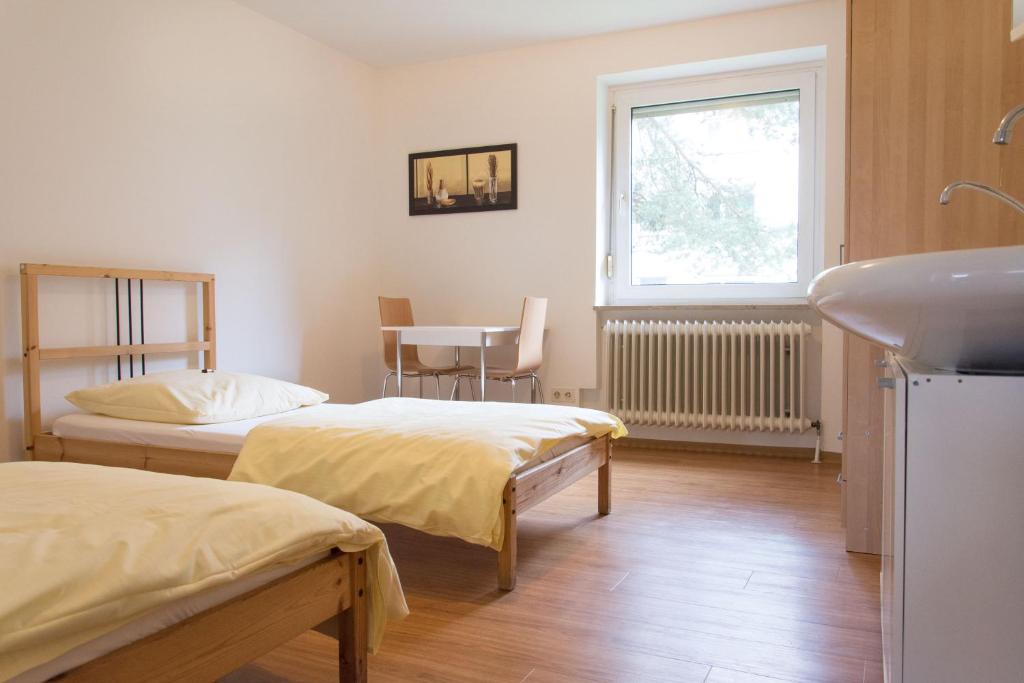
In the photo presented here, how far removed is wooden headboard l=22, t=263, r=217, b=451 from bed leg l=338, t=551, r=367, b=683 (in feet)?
6.56

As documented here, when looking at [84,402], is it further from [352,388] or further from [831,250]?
[831,250]

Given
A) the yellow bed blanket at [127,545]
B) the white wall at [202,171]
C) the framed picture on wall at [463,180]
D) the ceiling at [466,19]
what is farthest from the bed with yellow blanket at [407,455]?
the ceiling at [466,19]

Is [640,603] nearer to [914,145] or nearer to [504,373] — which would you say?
[914,145]

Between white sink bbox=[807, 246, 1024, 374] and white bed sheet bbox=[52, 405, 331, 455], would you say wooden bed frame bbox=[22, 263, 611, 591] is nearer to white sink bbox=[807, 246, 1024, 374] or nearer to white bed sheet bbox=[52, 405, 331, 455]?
white bed sheet bbox=[52, 405, 331, 455]

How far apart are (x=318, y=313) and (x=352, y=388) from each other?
569 mm

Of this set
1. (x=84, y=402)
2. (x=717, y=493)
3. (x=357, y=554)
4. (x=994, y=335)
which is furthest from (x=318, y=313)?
(x=994, y=335)

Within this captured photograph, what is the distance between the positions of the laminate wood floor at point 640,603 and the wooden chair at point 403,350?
1.47 metres

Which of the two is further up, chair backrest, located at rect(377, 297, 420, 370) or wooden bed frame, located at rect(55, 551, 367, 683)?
chair backrest, located at rect(377, 297, 420, 370)

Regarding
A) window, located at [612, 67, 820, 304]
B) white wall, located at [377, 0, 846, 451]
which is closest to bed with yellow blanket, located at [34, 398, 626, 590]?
white wall, located at [377, 0, 846, 451]

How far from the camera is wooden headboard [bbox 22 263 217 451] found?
8.81ft

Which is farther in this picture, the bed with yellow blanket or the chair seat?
the chair seat

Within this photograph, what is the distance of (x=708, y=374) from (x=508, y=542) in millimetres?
2330

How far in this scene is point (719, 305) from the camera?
399 centimetres

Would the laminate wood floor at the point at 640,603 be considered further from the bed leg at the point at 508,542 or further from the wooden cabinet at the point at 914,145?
the wooden cabinet at the point at 914,145
